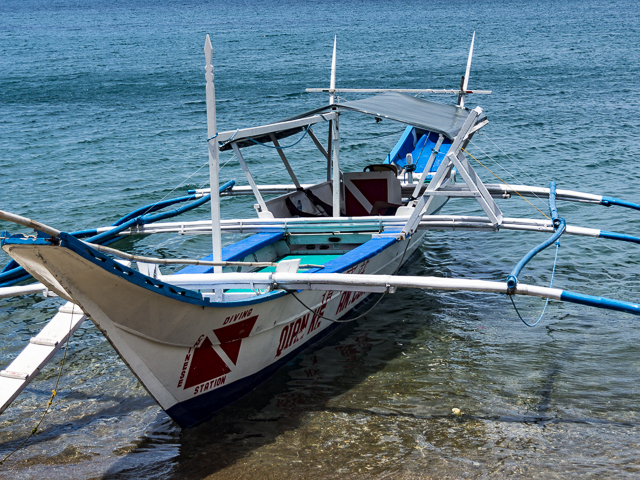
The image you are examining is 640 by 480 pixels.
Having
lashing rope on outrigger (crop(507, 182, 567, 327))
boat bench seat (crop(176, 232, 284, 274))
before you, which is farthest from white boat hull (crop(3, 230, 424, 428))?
lashing rope on outrigger (crop(507, 182, 567, 327))

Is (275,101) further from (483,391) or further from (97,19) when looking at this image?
(97,19)

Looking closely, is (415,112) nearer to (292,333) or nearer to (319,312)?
(319,312)

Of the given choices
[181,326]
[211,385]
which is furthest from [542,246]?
[181,326]

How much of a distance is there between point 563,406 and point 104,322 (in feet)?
15.4

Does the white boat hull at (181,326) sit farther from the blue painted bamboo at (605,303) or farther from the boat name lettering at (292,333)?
the blue painted bamboo at (605,303)

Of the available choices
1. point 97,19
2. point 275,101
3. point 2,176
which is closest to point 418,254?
point 2,176

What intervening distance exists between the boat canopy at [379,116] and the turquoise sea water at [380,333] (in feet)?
8.63

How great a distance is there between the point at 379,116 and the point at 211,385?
4.33m

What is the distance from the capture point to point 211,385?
6.19 meters

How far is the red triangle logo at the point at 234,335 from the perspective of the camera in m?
5.98

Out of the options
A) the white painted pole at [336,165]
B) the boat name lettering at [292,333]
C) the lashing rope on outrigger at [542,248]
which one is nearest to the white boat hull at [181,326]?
the boat name lettering at [292,333]

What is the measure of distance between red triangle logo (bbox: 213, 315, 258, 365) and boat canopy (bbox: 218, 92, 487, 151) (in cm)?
245

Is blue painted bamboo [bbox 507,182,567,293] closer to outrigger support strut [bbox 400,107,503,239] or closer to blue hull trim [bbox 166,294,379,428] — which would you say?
outrigger support strut [bbox 400,107,503,239]

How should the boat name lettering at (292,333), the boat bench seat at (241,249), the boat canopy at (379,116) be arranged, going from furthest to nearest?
the boat canopy at (379,116)
the boat bench seat at (241,249)
the boat name lettering at (292,333)
